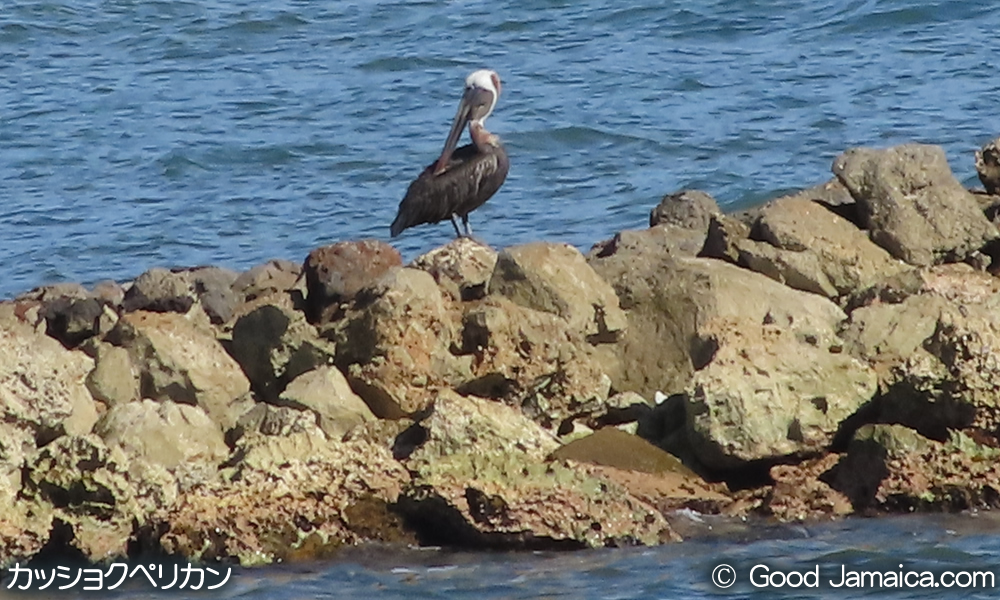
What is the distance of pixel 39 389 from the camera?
8945 mm

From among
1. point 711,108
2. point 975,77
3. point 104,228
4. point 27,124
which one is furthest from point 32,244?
point 975,77

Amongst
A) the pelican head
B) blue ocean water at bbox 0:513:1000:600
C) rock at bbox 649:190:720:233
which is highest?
the pelican head

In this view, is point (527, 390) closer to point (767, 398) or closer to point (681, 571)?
point (767, 398)

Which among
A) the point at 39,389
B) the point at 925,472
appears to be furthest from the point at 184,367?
the point at 925,472

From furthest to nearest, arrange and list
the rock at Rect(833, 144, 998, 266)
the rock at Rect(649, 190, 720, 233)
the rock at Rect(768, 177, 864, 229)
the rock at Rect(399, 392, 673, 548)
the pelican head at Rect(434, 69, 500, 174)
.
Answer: the pelican head at Rect(434, 69, 500, 174), the rock at Rect(649, 190, 720, 233), the rock at Rect(768, 177, 864, 229), the rock at Rect(833, 144, 998, 266), the rock at Rect(399, 392, 673, 548)

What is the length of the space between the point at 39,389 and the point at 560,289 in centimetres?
272

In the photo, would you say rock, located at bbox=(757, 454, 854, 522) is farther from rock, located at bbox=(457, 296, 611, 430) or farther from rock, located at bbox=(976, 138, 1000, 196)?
rock, located at bbox=(976, 138, 1000, 196)

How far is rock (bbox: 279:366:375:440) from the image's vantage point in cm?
935

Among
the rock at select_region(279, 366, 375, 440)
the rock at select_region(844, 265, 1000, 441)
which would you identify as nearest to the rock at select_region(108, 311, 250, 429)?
the rock at select_region(279, 366, 375, 440)

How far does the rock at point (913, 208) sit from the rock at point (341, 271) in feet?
8.65

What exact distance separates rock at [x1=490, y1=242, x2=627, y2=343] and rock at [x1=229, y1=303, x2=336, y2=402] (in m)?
0.98

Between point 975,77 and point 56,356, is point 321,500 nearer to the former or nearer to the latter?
point 56,356

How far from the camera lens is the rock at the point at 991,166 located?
12219 mm

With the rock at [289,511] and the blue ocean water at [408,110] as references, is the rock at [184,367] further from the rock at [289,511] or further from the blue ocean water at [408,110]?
the blue ocean water at [408,110]
